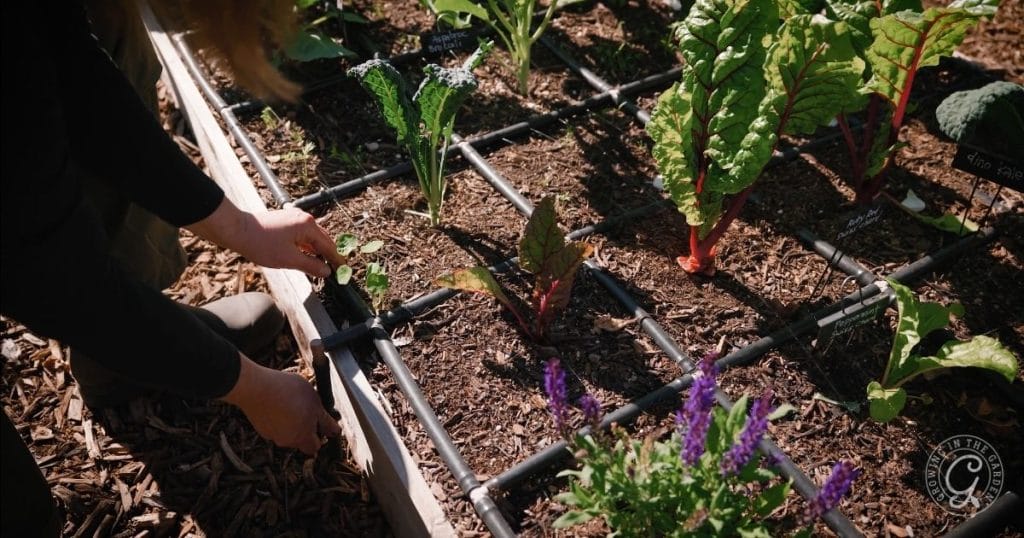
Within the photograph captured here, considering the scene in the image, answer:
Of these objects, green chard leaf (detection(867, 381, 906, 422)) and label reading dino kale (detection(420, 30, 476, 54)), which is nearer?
green chard leaf (detection(867, 381, 906, 422))

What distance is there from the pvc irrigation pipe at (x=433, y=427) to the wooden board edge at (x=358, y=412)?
0.24 ft

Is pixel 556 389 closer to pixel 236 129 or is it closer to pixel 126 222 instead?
pixel 126 222

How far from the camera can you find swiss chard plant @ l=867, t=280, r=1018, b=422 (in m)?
1.82

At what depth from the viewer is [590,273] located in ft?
7.57

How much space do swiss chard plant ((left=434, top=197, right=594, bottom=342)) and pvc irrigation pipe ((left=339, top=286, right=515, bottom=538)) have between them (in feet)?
0.80

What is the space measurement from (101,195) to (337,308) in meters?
0.68

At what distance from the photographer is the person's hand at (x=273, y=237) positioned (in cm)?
184

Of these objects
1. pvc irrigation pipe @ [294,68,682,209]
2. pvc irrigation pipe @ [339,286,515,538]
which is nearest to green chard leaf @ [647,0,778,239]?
pvc irrigation pipe @ [294,68,682,209]

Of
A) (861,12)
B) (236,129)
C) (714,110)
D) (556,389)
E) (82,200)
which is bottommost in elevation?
(236,129)

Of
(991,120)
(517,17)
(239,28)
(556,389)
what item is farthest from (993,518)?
(517,17)

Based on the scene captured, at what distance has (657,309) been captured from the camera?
86.7 inches

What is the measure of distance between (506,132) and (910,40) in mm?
1322

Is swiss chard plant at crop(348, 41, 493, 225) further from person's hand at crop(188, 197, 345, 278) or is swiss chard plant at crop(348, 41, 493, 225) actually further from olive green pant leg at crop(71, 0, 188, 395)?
olive green pant leg at crop(71, 0, 188, 395)

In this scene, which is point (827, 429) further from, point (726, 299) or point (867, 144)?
point (867, 144)
